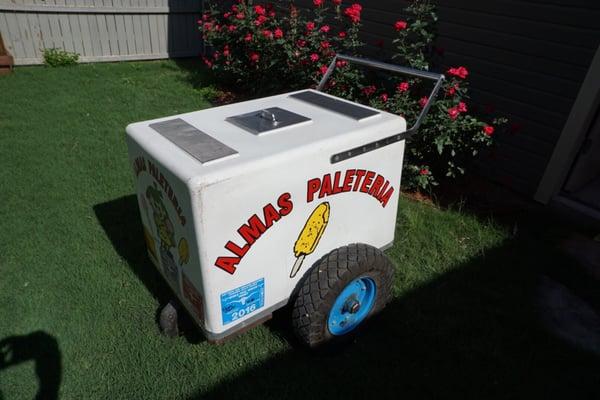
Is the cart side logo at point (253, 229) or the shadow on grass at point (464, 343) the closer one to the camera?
the cart side logo at point (253, 229)

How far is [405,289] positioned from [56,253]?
2.38 metres

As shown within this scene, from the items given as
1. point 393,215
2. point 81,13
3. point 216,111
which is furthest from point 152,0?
point 393,215

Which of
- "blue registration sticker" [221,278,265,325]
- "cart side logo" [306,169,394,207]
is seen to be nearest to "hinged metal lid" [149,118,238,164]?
"cart side logo" [306,169,394,207]

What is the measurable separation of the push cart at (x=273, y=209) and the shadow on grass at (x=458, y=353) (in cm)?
22

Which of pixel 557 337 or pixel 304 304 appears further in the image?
pixel 557 337

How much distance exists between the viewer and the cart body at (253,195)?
1688mm

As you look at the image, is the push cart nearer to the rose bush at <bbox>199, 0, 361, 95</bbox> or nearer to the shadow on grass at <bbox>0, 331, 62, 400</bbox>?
the shadow on grass at <bbox>0, 331, 62, 400</bbox>

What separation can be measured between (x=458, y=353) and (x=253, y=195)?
153 cm

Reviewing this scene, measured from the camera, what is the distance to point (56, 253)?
2980mm

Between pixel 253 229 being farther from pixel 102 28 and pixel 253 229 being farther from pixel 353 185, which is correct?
pixel 102 28

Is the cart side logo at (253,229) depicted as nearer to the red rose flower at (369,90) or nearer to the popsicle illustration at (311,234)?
the popsicle illustration at (311,234)

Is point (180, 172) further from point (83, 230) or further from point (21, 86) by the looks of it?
point (21, 86)

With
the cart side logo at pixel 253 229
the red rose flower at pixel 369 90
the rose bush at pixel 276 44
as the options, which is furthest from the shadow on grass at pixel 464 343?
the rose bush at pixel 276 44

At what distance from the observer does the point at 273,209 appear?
1.82m
